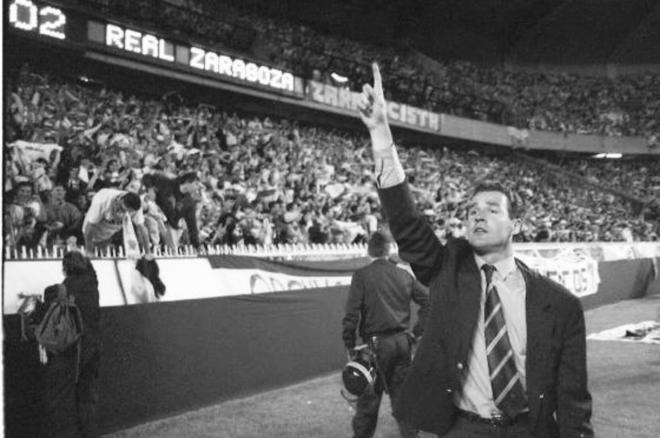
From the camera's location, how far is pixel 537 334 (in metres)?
2.57

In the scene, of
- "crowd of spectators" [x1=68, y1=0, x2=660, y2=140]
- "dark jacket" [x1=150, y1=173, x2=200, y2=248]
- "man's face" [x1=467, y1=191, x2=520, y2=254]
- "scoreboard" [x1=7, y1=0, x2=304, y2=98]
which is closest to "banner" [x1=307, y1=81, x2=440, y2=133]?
"crowd of spectators" [x1=68, y1=0, x2=660, y2=140]

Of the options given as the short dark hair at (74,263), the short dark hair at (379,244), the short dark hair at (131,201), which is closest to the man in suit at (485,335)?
the short dark hair at (379,244)

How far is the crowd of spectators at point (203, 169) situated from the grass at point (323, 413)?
8.20 feet

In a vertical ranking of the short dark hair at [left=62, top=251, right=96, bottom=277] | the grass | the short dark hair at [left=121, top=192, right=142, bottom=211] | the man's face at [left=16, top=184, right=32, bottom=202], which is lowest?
the grass

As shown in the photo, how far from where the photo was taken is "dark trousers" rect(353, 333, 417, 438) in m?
5.14

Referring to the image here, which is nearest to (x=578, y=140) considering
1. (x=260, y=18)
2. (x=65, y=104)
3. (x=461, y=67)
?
(x=461, y=67)

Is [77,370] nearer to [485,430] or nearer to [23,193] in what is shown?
[485,430]

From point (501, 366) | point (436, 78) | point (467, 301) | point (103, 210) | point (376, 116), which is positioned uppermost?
point (436, 78)

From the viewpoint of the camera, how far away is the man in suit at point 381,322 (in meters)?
5.16

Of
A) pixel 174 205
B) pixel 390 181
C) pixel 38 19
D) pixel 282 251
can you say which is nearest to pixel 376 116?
pixel 390 181

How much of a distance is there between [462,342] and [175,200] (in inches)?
346

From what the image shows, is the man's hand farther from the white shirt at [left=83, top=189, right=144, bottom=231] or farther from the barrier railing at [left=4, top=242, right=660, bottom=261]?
the white shirt at [left=83, top=189, right=144, bottom=231]

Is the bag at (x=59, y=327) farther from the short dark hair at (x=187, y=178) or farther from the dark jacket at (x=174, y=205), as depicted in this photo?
the short dark hair at (x=187, y=178)

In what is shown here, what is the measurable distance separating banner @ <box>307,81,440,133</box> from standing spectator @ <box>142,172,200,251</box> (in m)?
10.0
